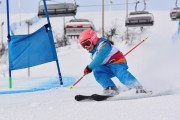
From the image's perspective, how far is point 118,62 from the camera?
457cm

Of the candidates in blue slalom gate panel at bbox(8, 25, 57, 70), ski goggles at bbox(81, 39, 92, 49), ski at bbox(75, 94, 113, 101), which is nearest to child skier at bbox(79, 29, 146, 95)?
ski goggles at bbox(81, 39, 92, 49)

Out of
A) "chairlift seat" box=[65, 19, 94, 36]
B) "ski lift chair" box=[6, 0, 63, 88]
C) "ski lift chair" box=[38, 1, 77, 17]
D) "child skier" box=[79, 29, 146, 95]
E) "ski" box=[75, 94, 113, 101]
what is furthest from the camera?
"chairlift seat" box=[65, 19, 94, 36]

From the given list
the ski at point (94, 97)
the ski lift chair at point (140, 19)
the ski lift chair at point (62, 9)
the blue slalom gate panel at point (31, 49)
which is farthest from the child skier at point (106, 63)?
the ski lift chair at point (140, 19)

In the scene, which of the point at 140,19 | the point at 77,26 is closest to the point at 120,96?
the point at 140,19

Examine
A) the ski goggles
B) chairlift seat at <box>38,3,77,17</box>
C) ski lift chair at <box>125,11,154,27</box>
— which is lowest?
ski lift chair at <box>125,11,154,27</box>

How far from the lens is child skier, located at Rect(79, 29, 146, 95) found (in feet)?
14.4

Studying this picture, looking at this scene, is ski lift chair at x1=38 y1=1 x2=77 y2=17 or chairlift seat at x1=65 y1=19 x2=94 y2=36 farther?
chairlift seat at x1=65 y1=19 x2=94 y2=36

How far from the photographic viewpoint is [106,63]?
4.60 meters

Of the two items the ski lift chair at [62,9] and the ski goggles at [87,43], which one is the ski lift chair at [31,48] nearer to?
the ski goggles at [87,43]

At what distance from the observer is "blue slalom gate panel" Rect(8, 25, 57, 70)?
6719mm

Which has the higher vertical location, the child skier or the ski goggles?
the ski goggles

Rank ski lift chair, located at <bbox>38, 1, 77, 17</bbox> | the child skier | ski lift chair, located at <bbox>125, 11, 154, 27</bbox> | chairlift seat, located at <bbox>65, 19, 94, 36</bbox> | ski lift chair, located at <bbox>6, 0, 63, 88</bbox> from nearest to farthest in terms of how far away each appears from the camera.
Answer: the child skier
ski lift chair, located at <bbox>6, 0, 63, 88</bbox>
ski lift chair, located at <bbox>38, 1, 77, 17</bbox>
ski lift chair, located at <bbox>125, 11, 154, 27</bbox>
chairlift seat, located at <bbox>65, 19, 94, 36</bbox>

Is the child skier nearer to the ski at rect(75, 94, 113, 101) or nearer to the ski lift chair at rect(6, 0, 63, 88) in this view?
the ski at rect(75, 94, 113, 101)

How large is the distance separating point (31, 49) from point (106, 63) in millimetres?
2431
